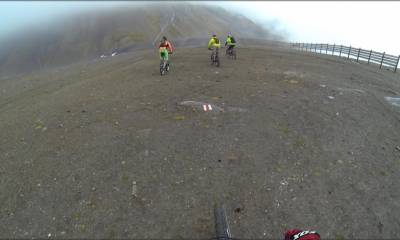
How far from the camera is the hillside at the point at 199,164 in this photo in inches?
315

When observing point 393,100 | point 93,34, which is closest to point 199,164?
point 393,100

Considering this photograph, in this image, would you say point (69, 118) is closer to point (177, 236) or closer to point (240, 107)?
point (240, 107)

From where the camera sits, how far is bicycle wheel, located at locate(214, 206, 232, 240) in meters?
7.25

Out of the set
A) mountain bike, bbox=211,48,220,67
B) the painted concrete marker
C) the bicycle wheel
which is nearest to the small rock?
the bicycle wheel

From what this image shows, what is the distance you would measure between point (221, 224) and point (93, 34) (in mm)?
111865

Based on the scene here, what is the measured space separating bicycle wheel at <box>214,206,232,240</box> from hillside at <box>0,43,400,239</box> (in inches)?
7.7

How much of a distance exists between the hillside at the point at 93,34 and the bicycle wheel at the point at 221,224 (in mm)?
76460

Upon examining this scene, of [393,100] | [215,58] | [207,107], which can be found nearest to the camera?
[207,107]

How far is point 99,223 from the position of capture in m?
7.93

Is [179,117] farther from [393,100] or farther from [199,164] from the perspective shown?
[393,100]

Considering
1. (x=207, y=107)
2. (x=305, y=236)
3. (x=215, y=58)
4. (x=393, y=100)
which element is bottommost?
(x=393, y=100)

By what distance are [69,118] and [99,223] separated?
716cm

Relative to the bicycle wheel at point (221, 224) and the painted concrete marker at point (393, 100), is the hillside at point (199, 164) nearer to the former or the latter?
the bicycle wheel at point (221, 224)

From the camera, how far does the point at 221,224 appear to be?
25.3ft
